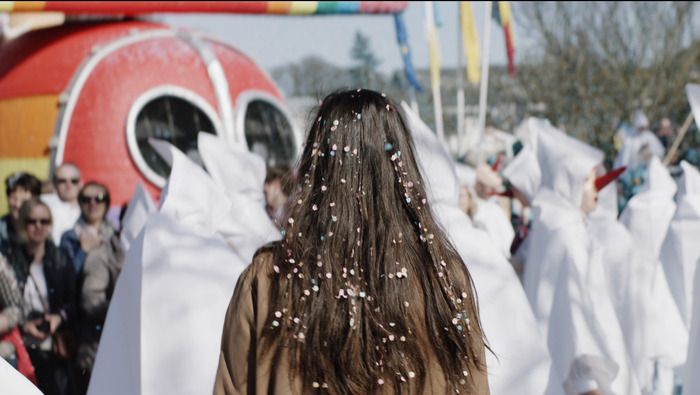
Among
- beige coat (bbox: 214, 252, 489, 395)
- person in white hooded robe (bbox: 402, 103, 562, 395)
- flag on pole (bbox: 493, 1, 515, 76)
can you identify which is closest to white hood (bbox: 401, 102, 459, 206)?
person in white hooded robe (bbox: 402, 103, 562, 395)

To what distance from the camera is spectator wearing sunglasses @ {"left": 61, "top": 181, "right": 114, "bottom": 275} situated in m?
7.22

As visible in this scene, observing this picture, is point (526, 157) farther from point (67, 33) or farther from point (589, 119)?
point (589, 119)

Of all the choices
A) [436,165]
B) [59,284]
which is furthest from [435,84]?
[436,165]

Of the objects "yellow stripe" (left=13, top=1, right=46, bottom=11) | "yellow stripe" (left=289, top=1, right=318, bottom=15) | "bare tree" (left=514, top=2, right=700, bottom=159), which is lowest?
"bare tree" (left=514, top=2, right=700, bottom=159)

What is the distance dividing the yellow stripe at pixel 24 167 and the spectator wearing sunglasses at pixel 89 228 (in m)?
5.25

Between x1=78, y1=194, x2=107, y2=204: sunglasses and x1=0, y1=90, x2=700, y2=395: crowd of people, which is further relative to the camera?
x1=78, y1=194, x2=107, y2=204: sunglasses

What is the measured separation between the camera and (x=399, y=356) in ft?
9.08

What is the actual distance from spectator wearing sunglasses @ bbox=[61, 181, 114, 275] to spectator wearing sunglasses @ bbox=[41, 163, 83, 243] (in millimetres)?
1924

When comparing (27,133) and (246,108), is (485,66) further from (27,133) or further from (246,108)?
(27,133)

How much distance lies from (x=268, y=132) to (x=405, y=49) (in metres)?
2.24

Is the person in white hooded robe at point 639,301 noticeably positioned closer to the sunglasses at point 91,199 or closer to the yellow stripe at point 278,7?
the sunglasses at point 91,199

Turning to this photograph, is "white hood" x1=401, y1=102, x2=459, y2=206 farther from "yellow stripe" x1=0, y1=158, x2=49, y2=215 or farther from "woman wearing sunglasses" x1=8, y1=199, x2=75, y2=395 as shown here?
"yellow stripe" x1=0, y1=158, x2=49, y2=215

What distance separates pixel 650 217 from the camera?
357 inches

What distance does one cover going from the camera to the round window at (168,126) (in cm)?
1274
